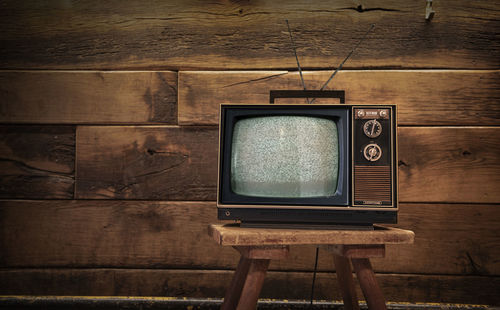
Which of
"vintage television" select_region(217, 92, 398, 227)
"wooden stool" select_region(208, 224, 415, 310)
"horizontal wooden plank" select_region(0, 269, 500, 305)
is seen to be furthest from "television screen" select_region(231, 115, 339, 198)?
"horizontal wooden plank" select_region(0, 269, 500, 305)

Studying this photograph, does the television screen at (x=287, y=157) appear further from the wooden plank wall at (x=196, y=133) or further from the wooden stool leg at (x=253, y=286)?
the wooden plank wall at (x=196, y=133)

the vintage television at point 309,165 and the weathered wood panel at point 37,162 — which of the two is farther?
the weathered wood panel at point 37,162

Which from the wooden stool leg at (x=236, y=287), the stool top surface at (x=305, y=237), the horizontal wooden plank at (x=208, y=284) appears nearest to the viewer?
the stool top surface at (x=305, y=237)

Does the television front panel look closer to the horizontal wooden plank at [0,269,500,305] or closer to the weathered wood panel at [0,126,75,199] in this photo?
the horizontal wooden plank at [0,269,500,305]

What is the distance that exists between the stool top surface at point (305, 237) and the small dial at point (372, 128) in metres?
0.21

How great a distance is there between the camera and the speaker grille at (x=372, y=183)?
75cm

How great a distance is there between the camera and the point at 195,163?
1226 millimetres

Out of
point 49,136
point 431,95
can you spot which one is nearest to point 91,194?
point 49,136

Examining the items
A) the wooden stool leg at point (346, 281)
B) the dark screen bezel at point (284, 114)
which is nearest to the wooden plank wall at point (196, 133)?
the wooden stool leg at point (346, 281)

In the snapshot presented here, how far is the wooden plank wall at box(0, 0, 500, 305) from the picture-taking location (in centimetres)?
119

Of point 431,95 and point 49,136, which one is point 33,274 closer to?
point 49,136

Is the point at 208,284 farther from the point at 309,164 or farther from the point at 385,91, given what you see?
the point at 385,91

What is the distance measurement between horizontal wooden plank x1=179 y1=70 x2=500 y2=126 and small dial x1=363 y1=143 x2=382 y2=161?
49cm

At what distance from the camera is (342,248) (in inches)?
28.9
